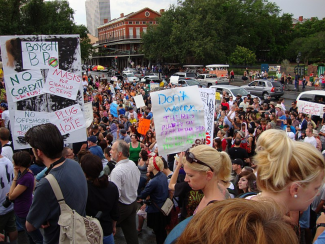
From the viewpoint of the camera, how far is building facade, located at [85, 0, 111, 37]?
518 ft

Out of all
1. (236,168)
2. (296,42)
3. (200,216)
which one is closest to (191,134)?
(236,168)

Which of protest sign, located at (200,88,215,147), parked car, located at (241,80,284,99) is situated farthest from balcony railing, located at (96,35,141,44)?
protest sign, located at (200,88,215,147)

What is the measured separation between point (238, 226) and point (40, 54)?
422 cm

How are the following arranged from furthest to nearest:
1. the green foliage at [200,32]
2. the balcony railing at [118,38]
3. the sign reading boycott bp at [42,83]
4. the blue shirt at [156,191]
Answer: the balcony railing at [118,38] < the green foliage at [200,32] < the sign reading boycott bp at [42,83] < the blue shirt at [156,191]

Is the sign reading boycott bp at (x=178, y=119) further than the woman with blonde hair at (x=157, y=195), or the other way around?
the sign reading boycott bp at (x=178, y=119)

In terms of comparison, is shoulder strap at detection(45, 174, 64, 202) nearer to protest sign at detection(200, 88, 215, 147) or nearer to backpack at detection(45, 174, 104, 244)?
backpack at detection(45, 174, 104, 244)

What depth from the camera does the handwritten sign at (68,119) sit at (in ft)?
14.8

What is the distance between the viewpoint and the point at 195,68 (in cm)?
4181

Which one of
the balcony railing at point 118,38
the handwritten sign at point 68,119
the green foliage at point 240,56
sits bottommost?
the handwritten sign at point 68,119

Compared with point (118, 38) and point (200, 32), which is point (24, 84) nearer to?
point (200, 32)

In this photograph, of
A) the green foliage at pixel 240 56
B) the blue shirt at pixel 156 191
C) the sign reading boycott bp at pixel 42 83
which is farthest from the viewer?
the green foliage at pixel 240 56

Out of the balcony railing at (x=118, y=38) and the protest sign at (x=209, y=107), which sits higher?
the balcony railing at (x=118, y=38)

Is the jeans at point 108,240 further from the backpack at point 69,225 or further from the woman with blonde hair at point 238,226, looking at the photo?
the woman with blonde hair at point 238,226

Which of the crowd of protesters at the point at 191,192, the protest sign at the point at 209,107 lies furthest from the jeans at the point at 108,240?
the protest sign at the point at 209,107
